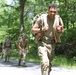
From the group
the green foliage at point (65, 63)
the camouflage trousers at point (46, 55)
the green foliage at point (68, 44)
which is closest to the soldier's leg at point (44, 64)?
the camouflage trousers at point (46, 55)

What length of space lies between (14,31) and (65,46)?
34.5ft

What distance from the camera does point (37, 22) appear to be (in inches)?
274

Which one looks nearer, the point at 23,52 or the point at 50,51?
the point at 50,51

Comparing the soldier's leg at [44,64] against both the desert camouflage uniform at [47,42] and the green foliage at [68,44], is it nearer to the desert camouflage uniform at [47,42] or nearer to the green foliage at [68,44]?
the desert camouflage uniform at [47,42]

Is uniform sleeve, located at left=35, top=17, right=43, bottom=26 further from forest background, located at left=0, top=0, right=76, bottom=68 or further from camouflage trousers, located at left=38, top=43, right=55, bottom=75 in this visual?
forest background, located at left=0, top=0, right=76, bottom=68

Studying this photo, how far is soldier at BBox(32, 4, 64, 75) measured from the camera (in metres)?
6.76

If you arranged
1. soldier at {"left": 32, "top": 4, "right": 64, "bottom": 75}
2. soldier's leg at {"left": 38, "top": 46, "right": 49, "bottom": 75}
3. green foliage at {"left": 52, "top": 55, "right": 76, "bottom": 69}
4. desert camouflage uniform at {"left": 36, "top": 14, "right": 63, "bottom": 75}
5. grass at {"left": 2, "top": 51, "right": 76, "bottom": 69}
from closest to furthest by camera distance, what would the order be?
soldier's leg at {"left": 38, "top": 46, "right": 49, "bottom": 75} → soldier at {"left": 32, "top": 4, "right": 64, "bottom": 75} → desert camouflage uniform at {"left": 36, "top": 14, "right": 63, "bottom": 75} → green foliage at {"left": 52, "top": 55, "right": 76, "bottom": 69} → grass at {"left": 2, "top": 51, "right": 76, "bottom": 69}

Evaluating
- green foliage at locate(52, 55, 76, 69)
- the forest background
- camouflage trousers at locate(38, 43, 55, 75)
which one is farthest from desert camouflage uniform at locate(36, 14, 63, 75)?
the forest background

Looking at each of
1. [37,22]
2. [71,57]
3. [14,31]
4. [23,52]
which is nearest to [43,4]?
[14,31]

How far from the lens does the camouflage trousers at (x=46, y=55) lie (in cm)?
664

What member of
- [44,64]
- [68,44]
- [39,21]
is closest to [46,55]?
[44,64]

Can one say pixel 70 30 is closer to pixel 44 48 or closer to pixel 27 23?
pixel 27 23

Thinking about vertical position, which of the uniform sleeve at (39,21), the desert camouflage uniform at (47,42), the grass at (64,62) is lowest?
the grass at (64,62)

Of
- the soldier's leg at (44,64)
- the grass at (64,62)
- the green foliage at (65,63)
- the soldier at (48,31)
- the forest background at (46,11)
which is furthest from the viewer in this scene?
the forest background at (46,11)
